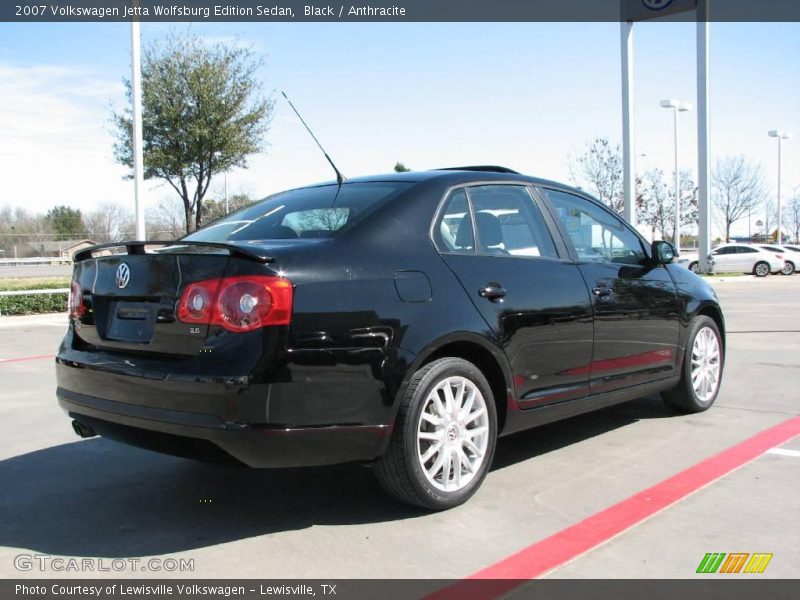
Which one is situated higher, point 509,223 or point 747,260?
point 509,223

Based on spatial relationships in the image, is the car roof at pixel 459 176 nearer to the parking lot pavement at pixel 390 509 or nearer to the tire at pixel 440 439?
the tire at pixel 440 439

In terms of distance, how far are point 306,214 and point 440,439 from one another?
1356 millimetres

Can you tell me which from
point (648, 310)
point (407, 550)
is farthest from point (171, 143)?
point (407, 550)

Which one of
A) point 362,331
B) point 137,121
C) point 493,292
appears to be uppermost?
point 137,121

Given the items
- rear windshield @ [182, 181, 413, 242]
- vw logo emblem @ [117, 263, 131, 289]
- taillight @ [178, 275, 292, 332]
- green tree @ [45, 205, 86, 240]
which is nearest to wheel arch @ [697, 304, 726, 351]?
rear windshield @ [182, 181, 413, 242]

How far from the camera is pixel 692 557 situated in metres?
3.15

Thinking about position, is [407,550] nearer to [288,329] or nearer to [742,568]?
[288,329]

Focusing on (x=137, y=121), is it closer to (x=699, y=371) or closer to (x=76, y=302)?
(x=76, y=302)

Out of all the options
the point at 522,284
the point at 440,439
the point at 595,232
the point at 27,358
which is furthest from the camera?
the point at 27,358

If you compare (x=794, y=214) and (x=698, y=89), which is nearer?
(x=698, y=89)

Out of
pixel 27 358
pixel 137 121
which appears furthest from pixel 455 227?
pixel 137 121

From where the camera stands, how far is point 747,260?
111ft
